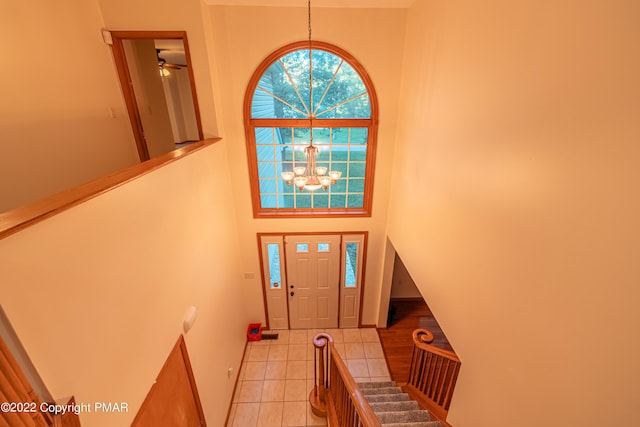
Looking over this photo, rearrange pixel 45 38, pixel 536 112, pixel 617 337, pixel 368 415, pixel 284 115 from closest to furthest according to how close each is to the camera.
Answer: pixel 617 337, pixel 536 112, pixel 368 415, pixel 45 38, pixel 284 115

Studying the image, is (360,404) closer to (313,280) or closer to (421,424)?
(421,424)

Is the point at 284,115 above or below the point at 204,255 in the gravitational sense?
above

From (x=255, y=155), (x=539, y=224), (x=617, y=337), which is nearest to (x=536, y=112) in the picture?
(x=539, y=224)

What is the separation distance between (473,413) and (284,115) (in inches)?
148

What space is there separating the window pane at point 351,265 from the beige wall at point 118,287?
7.45 ft

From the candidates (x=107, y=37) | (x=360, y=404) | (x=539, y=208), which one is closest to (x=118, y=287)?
(x=360, y=404)

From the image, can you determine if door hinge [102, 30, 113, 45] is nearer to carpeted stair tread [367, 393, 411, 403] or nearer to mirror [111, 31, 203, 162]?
mirror [111, 31, 203, 162]

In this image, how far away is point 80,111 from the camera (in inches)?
102

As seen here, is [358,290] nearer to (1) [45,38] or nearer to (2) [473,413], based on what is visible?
(2) [473,413]

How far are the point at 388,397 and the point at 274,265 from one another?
2.47 meters

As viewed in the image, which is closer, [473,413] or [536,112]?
[536,112]

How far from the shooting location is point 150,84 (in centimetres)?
355

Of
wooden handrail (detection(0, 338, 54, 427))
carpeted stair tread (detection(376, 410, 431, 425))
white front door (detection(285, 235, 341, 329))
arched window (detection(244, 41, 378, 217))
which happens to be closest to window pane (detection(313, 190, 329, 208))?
arched window (detection(244, 41, 378, 217))

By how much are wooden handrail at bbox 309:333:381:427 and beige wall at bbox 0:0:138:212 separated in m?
2.90
